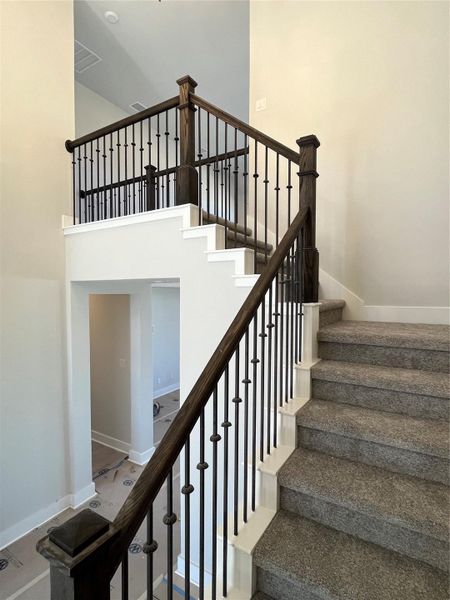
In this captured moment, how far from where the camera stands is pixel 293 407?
→ 1741 millimetres

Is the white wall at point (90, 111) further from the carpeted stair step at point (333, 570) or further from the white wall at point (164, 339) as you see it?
the carpeted stair step at point (333, 570)

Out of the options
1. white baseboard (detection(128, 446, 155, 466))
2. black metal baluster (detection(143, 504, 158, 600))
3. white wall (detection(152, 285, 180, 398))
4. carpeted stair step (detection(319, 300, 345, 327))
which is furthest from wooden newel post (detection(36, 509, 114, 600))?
white wall (detection(152, 285, 180, 398))

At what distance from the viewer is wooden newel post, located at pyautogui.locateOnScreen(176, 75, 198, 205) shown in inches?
92.2

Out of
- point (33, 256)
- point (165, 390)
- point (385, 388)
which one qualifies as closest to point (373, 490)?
point (385, 388)

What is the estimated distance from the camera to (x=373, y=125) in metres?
2.78

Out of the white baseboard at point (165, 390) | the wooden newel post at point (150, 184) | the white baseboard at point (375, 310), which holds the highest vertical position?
the wooden newel post at point (150, 184)

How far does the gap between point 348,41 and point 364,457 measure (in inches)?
137

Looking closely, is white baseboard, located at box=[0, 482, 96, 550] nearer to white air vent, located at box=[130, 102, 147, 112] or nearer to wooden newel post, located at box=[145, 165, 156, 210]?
wooden newel post, located at box=[145, 165, 156, 210]

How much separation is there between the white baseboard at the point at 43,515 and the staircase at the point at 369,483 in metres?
2.84

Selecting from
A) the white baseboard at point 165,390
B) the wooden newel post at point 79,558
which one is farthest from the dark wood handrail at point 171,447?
the white baseboard at point 165,390

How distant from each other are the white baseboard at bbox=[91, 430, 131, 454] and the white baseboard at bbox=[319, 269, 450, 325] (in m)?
3.71

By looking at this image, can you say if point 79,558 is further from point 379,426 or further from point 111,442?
point 111,442

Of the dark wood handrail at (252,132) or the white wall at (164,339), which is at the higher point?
the dark wood handrail at (252,132)

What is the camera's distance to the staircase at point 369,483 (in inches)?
45.1
